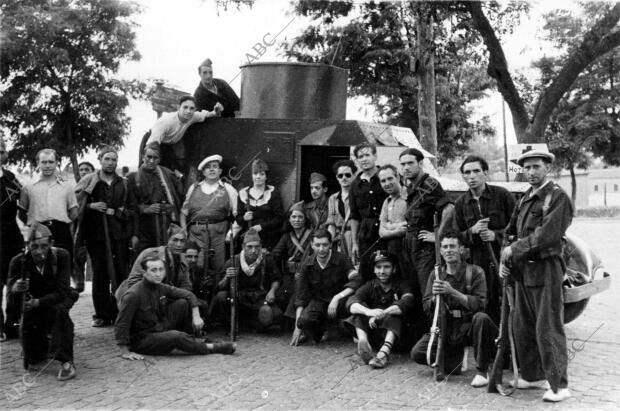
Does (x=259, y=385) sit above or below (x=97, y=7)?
below

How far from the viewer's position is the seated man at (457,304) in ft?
20.5

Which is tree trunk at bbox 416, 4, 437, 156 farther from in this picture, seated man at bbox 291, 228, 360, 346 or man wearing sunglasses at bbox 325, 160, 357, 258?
seated man at bbox 291, 228, 360, 346

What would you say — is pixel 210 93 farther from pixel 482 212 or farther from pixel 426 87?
pixel 426 87

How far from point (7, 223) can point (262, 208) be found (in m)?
2.72

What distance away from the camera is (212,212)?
28.1 ft

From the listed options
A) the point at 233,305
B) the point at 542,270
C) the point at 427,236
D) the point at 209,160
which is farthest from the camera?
the point at 209,160

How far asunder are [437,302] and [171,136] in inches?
180

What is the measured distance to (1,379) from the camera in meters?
6.20

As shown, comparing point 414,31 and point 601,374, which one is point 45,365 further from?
point 414,31

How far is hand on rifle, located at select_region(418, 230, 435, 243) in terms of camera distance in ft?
23.0

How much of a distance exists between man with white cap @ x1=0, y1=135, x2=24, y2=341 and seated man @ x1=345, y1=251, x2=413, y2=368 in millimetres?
3483

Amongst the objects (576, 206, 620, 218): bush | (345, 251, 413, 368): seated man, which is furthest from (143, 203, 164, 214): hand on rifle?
(576, 206, 620, 218): bush

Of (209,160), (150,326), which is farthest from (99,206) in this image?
(150,326)

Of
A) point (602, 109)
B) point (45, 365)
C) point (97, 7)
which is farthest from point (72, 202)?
point (602, 109)
